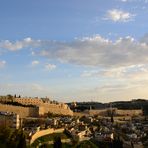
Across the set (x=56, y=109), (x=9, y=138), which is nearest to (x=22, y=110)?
(x=56, y=109)

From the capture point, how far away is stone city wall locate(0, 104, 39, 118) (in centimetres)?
8822

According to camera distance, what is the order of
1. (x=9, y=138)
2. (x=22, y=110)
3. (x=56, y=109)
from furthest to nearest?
(x=56, y=109) → (x=22, y=110) → (x=9, y=138)

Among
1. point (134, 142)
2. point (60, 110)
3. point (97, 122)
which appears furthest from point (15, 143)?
point (60, 110)

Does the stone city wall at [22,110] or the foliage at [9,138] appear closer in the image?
the foliage at [9,138]

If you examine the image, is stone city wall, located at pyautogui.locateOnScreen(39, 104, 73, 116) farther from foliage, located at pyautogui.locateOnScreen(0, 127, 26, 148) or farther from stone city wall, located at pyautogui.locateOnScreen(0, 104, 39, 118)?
foliage, located at pyautogui.locateOnScreen(0, 127, 26, 148)

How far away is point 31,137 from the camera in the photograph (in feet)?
185

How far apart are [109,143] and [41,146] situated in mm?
13769

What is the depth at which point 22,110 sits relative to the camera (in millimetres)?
90875

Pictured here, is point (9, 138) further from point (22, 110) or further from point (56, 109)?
point (56, 109)

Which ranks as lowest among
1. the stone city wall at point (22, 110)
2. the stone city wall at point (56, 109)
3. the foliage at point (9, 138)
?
the foliage at point (9, 138)

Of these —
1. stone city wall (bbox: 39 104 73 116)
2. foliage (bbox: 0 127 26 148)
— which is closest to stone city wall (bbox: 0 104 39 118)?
stone city wall (bbox: 39 104 73 116)

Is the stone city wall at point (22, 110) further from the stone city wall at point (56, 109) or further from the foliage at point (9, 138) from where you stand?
the foliage at point (9, 138)

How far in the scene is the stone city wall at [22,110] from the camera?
8822 cm

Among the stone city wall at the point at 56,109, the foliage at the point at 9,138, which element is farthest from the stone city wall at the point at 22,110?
the foliage at the point at 9,138
